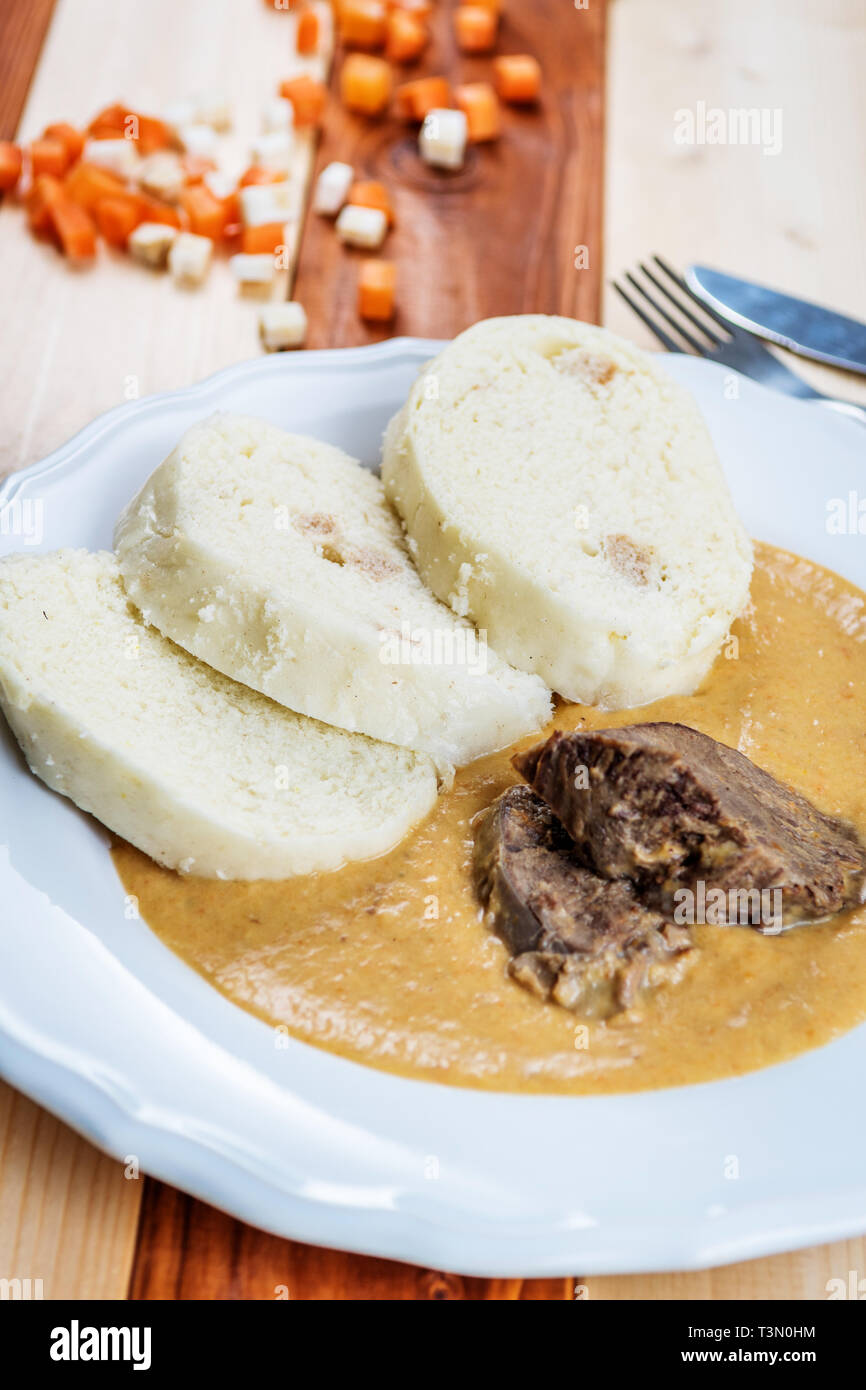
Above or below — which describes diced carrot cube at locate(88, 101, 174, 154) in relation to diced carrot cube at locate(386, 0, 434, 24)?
below

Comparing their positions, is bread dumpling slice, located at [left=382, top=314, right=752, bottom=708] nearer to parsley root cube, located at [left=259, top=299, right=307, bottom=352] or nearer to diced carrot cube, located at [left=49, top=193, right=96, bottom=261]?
parsley root cube, located at [left=259, top=299, right=307, bottom=352]

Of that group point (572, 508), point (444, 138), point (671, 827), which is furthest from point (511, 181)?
point (671, 827)

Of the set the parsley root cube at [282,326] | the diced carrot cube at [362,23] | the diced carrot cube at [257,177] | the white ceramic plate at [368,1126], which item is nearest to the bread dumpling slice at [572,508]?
the parsley root cube at [282,326]

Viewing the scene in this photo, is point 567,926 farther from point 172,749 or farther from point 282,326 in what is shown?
point 282,326

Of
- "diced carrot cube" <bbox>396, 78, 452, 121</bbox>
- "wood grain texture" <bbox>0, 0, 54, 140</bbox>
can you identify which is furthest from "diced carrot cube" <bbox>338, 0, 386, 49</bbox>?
"wood grain texture" <bbox>0, 0, 54, 140</bbox>

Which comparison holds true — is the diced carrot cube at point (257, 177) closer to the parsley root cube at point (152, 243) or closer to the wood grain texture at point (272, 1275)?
the parsley root cube at point (152, 243)

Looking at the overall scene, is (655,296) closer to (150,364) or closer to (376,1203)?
(150,364)
